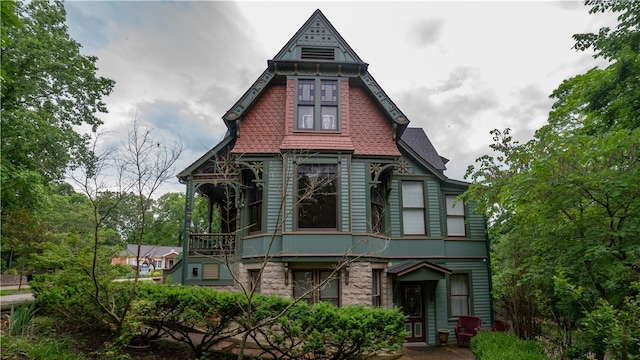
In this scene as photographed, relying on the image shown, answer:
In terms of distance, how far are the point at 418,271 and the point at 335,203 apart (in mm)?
3483

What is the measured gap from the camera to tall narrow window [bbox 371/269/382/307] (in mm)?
10730

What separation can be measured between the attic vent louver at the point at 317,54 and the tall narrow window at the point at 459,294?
8.91 meters

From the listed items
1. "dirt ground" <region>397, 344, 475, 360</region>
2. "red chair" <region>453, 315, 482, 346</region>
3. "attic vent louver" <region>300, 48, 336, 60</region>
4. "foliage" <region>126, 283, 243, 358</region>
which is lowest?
"dirt ground" <region>397, 344, 475, 360</region>

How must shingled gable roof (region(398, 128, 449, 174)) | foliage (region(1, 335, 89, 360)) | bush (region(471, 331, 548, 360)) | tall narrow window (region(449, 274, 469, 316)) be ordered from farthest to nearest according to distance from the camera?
shingled gable roof (region(398, 128, 449, 174))
tall narrow window (region(449, 274, 469, 316))
foliage (region(1, 335, 89, 360))
bush (region(471, 331, 548, 360))

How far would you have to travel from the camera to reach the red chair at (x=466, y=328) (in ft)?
36.4

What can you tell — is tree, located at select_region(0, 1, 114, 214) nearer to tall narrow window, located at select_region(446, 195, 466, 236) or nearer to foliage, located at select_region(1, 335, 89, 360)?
foliage, located at select_region(1, 335, 89, 360)

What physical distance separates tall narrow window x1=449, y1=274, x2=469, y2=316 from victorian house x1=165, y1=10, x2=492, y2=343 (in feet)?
0.15

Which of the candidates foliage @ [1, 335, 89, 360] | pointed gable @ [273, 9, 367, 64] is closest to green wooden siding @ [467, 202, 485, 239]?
pointed gable @ [273, 9, 367, 64]

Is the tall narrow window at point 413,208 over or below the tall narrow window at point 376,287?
over

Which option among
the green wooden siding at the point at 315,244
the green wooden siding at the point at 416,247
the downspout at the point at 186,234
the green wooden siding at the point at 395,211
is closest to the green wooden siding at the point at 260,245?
the green wooden siding at the point at 315,244

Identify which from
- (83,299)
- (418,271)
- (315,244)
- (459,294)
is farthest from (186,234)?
(459,294)

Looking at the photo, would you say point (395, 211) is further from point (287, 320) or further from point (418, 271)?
point (287, 320)

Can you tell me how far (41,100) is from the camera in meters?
13.4

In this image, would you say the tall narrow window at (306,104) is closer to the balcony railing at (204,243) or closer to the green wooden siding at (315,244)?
the green wooden siding at (315,244)
